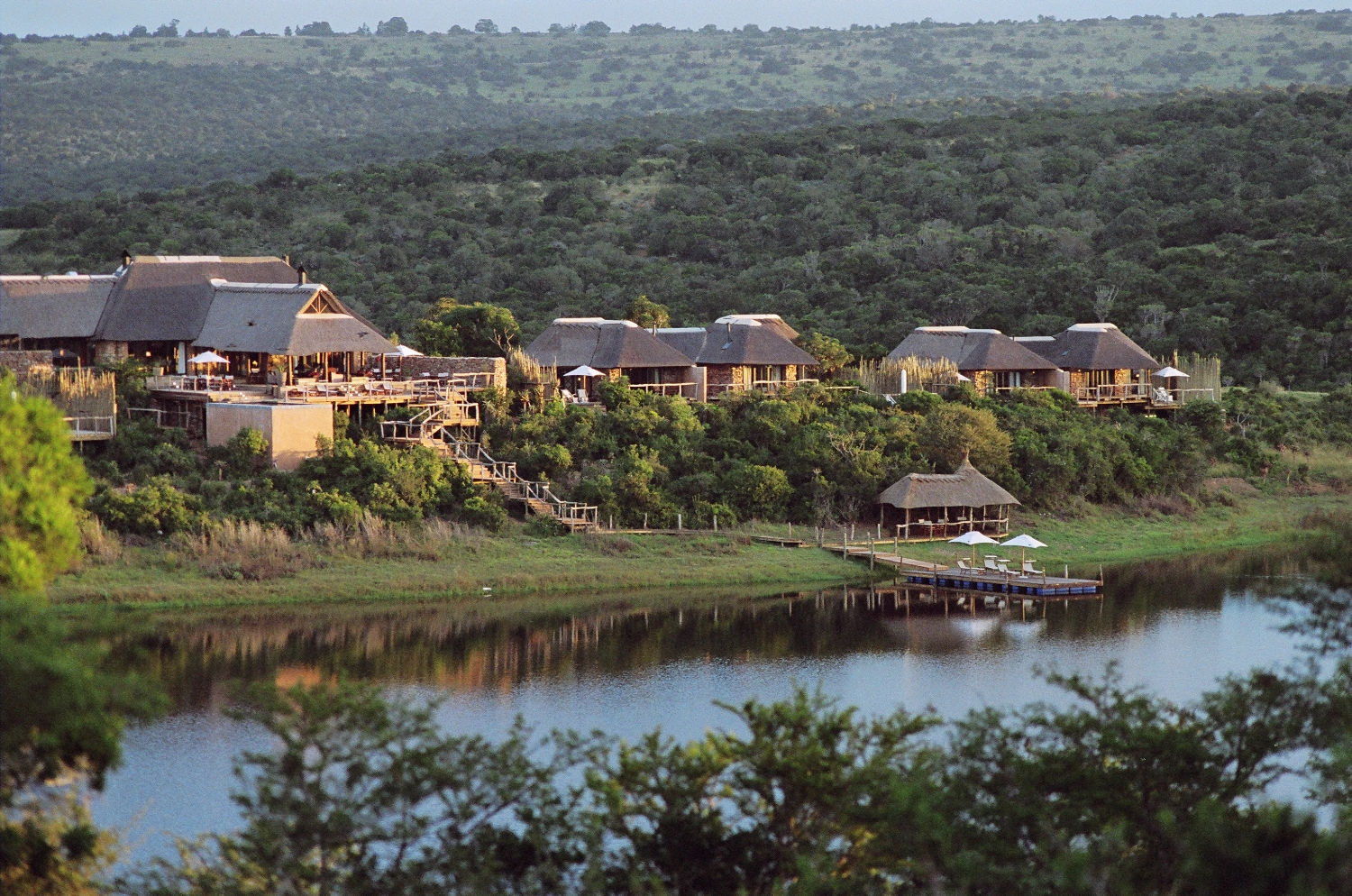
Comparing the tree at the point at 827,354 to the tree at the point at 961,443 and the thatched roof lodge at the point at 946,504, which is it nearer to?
the tree at the point at 961,443

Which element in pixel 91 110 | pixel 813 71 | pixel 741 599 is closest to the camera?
pixel 741 599

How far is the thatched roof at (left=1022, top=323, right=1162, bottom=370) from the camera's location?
49.3m

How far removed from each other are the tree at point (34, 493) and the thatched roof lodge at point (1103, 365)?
A: 3376cm

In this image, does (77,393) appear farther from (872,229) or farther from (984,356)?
(872,229)

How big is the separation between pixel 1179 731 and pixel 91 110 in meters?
116

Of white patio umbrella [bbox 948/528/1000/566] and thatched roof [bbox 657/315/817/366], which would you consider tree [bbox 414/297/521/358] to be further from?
white patio umbrella [bbox 948/528/1000/566]

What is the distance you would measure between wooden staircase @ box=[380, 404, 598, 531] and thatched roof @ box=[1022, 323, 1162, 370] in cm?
1678

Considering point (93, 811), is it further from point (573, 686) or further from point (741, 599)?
point (741, 599)

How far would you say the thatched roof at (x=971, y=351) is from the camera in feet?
161

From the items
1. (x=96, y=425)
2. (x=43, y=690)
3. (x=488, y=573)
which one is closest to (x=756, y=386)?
(x=488, y=573)

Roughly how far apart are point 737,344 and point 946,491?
9302mm

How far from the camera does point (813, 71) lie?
527 ft

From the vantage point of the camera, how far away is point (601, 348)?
45500 millimetres

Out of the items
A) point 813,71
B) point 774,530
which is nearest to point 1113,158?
point 774,530
